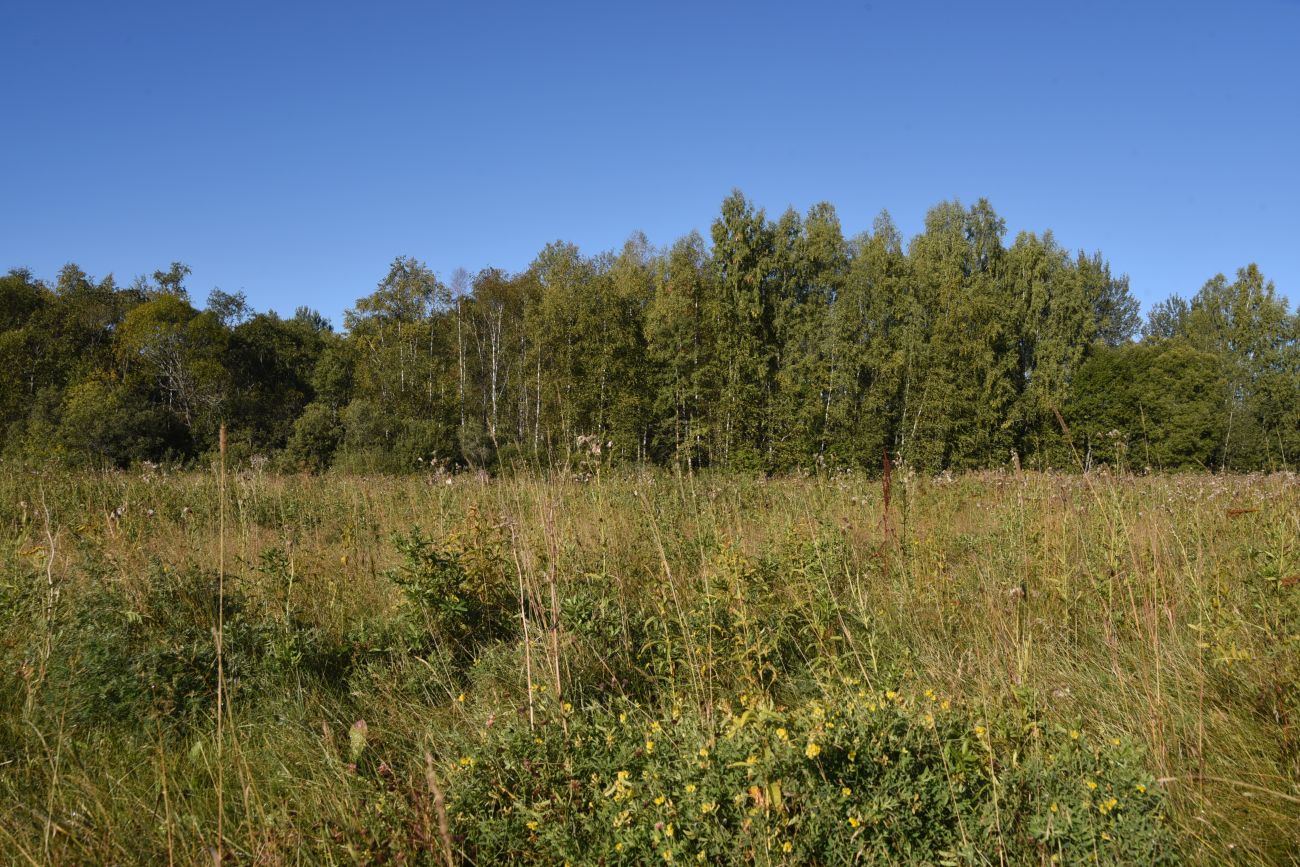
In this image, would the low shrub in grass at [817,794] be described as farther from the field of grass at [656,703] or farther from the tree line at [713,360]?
the tree line at [713,360]

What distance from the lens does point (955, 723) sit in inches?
79.9

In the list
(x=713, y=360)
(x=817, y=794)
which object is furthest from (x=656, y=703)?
(x=713, y=360)

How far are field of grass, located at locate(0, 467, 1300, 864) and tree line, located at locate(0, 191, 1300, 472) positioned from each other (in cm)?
1458

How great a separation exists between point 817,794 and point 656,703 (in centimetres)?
123

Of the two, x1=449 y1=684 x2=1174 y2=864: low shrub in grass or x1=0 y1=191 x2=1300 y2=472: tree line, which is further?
x1=0 y1=191 x2=1300 y2=472: tree line

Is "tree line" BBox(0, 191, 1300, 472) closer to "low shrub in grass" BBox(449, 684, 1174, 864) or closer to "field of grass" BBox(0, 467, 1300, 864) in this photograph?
"field of grass" BBox(0, 467, 1300, 864)

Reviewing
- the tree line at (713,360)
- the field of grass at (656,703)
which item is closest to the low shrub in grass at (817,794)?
the field of grass at (656,703)

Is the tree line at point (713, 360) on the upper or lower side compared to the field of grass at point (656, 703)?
upper

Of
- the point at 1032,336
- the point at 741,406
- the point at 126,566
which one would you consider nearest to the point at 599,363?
the point at 741,406

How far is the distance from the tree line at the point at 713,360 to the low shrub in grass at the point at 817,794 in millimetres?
16254

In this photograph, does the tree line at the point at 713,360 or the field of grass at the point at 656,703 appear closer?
the field of grass at the point at 656,703

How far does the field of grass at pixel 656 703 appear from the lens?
178 centimetres

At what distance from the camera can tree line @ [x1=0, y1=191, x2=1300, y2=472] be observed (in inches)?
960

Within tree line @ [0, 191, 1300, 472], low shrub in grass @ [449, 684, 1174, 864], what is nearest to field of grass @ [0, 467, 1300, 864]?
low shrub in grass @ [449, 684, 1174, 864]
